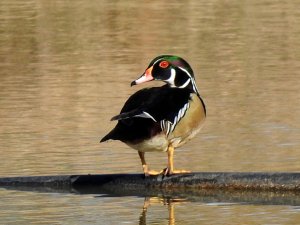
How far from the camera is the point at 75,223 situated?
26.5 ft

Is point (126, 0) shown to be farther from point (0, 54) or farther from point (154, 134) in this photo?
point (154, 134)

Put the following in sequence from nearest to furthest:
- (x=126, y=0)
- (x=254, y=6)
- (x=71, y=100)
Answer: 1. (x=71, y=100)
2. (x=254, y=6)
3. (x=126, y=0)

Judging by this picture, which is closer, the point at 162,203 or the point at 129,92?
the point at 162,203

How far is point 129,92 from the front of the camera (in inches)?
578

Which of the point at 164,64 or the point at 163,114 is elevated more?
the point at 164,64

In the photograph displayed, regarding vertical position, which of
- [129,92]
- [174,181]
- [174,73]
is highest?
[174,73]

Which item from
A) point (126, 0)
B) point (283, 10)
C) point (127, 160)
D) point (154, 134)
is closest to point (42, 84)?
point (127, 160)

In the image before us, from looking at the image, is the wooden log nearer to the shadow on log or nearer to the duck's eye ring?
the shadow on log

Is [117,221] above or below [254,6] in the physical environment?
below

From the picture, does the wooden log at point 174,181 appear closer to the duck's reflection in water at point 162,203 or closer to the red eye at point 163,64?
the duck's reflection in water at point 162,203

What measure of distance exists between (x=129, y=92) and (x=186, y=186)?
569 centimetres

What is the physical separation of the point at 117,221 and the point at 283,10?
17.0 meters

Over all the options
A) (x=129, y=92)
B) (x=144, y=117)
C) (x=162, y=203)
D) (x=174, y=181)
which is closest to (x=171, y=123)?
(x=144, y=117)

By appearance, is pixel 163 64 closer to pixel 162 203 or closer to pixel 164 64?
pixel 164 64
